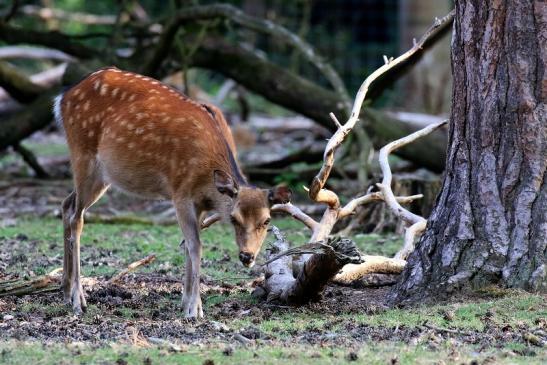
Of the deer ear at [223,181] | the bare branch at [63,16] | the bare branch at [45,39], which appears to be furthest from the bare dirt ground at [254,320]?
the bare branch at [63,16]

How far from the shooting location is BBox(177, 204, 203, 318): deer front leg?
236 inches

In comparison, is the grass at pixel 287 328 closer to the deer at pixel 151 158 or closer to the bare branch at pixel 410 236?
the deer at pixel 151 158

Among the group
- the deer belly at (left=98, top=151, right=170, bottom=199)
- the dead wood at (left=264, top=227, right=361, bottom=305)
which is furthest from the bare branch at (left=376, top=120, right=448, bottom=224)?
the deer belly at (left=98, top=151, right=170, bottom=199)

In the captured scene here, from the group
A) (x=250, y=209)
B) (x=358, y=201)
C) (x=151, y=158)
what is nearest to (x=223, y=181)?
(x=250, y=209)

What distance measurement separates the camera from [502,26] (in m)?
5.82

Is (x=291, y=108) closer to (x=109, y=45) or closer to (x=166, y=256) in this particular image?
(x=109, y=45)

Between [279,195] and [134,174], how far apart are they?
1072mm

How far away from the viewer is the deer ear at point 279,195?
6180mm

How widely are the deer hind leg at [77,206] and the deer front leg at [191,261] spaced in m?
0.68

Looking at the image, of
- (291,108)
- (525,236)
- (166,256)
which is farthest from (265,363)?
(291,108)

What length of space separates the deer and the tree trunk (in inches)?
39.0

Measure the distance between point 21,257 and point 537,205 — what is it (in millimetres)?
3833

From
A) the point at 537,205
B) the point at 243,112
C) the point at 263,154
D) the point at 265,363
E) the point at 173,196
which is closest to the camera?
the point at 265,363

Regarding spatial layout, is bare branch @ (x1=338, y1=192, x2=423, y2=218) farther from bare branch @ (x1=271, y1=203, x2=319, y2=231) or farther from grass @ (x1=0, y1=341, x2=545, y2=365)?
grass @ (x1=0, y1=341, x2=545, y2=365)
